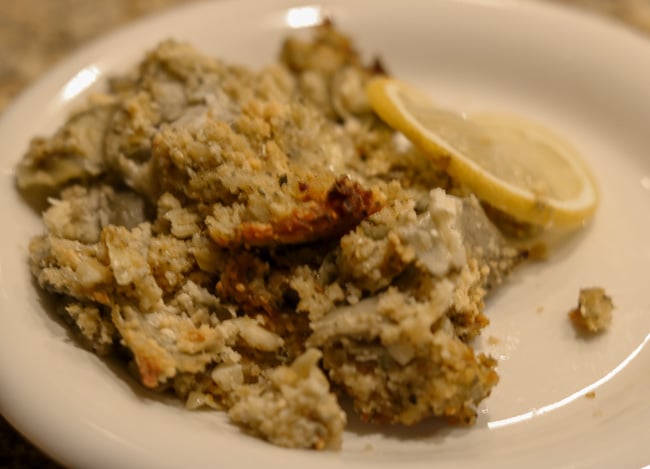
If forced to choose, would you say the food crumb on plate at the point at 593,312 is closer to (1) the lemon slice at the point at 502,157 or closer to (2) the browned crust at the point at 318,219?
(1) the lemon slice at the point at 502,157

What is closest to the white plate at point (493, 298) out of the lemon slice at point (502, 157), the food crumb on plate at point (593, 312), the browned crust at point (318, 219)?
the food crumb on plate at point (593, 312)

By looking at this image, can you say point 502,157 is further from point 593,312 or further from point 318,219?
point 318,219

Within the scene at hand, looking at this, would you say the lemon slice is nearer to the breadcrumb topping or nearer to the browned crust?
the breadcrumb topping

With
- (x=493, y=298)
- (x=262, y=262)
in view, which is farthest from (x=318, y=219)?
(x=493, y=298)

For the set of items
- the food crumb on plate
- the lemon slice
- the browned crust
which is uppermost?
the browned crust

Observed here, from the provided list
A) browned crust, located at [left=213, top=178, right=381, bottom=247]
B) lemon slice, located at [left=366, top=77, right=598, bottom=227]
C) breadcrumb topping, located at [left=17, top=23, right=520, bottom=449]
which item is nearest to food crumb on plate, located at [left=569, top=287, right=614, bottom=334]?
breadcrumb topping, located at [left=17, top=23, right=520, bottom=449]
